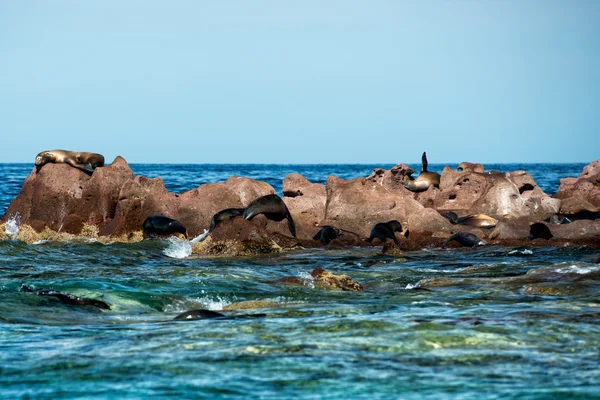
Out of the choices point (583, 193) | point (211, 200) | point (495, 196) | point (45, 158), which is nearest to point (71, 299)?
point (211, 200)

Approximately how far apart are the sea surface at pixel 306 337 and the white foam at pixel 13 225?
8005 mm

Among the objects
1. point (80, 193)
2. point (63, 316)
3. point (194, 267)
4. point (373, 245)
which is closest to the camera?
point (63, 316)

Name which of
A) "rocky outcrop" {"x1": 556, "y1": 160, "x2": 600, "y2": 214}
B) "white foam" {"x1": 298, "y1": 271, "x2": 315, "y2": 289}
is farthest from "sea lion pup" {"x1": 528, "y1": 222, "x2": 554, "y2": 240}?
"white foam" {"x1": 298, "y1": 271, "x2": 315, "y2": 289}

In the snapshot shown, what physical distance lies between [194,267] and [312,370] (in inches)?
379

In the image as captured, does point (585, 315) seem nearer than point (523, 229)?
Yes

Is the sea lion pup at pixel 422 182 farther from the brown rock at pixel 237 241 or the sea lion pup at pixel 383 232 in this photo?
the brown rock at pixel 237 241

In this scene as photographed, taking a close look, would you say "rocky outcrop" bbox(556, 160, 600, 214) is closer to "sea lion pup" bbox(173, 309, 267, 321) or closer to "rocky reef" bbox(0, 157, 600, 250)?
Answer: "rocky reef" bbox(0, 157, 600, 250)

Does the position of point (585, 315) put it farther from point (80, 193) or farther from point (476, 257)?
point (80, 193)

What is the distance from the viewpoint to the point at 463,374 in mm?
7207

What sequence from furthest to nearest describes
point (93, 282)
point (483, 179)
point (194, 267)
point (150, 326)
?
point (483, 179) → point (194, 267) → point (93, 282) → point (150, 326)

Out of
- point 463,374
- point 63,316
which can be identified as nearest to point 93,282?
point 63,316

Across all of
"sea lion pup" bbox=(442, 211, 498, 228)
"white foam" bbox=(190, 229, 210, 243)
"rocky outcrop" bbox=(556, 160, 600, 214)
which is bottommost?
"white foam" bbox=(190, 229, 210, 243)

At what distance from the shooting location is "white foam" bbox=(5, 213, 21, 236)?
23.5 m

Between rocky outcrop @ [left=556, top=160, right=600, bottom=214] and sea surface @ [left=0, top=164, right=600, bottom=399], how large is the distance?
11.5m
